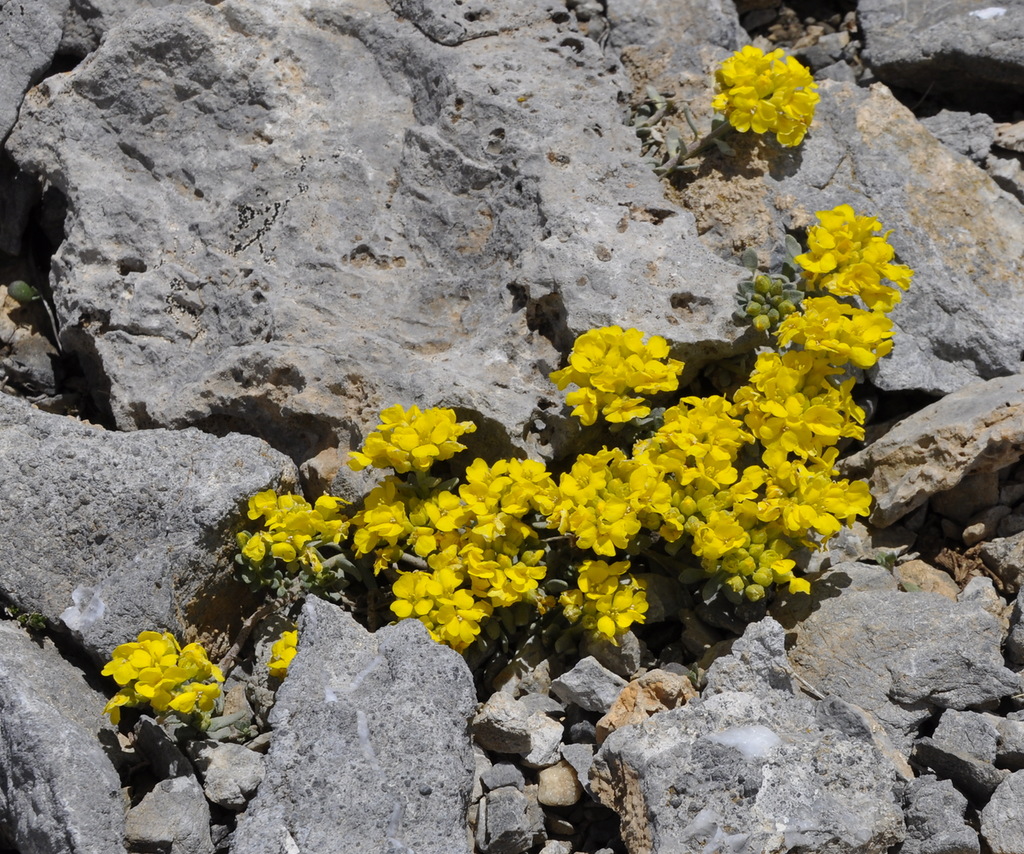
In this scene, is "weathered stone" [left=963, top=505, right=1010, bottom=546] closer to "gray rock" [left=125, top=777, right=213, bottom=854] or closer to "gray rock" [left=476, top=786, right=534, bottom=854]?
"gray rock" [left=476, top=786, right=534, bottom=854]

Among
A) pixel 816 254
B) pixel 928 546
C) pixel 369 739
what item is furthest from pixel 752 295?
pixel 369 739

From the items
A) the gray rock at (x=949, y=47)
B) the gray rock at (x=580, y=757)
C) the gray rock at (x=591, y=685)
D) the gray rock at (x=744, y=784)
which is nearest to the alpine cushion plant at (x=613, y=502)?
the gray rock at (x=591, y=685)

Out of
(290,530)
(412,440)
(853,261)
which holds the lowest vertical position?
(290,530)

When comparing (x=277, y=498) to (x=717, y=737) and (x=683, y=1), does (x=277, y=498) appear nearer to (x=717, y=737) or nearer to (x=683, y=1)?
(x=717, y=737)

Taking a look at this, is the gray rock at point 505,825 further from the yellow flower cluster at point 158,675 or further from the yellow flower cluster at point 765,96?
the yellow flower cluster at point 765,96

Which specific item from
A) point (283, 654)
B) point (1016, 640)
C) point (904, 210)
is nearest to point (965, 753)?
point (1016, 640)

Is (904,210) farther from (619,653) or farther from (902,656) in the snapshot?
(619,653)
